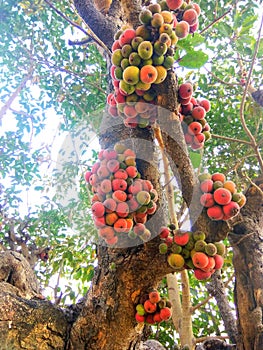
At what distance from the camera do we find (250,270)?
6.05 feet

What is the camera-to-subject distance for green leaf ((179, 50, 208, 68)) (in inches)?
58.8

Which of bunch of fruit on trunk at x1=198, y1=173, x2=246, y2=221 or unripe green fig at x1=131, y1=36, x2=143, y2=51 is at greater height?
unripe green fig at x1=131, y1=36, x2=143, y2=51

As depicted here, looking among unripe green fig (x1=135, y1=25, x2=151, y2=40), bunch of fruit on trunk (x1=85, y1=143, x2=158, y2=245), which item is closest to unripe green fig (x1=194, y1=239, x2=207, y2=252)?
bunch of fruit on trunk (x1=85, y1=143, x2=158, y2=245)

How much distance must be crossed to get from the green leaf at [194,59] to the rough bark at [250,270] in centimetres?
98

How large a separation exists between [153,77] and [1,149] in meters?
3.33

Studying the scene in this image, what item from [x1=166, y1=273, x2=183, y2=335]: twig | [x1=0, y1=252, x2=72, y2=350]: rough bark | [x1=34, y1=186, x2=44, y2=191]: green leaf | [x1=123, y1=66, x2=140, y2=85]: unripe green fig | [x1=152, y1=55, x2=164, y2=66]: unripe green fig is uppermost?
[x1=34, y1=186, x2=44, y2=191]: green leaf

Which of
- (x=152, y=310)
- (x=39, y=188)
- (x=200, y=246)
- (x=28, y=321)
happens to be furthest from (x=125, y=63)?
(x=39, y=188)

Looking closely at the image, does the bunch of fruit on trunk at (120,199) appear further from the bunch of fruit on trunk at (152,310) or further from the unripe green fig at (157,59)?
the unripe green fig at (157,59)

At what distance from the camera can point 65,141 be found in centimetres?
442

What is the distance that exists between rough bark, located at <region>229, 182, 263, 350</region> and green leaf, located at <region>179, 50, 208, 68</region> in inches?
38.4

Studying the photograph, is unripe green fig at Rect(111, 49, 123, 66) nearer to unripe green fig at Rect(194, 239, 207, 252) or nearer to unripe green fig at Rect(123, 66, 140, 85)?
unripe green fig at Rect(123, 66, 140, 85)

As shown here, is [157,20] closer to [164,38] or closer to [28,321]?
[164,38]

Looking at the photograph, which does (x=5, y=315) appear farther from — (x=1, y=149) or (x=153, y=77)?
(x=1, y=149)

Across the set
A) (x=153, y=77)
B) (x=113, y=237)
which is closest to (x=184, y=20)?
(x=153, y=77)
